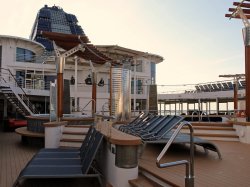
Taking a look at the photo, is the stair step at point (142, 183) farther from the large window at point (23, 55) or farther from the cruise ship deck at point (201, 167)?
the large window at point (23, 55)

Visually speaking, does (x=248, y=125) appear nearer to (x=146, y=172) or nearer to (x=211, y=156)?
(x=211, y=156)

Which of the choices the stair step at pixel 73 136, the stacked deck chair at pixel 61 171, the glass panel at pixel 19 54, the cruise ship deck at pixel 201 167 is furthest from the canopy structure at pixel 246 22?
the glass panel at pixel 19 54

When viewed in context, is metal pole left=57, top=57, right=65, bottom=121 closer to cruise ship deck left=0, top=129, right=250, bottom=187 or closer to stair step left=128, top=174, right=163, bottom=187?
cruise ship deck left=0, top=129, right=250, bottom=187

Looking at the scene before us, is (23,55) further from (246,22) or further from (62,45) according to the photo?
(246,22)

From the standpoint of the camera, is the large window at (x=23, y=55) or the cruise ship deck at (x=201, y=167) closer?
the cruise ship deck at (x=201, y=167)

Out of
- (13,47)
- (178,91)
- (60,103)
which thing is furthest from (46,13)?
(60,103)

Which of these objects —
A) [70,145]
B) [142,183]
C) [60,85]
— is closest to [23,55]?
[60,85]

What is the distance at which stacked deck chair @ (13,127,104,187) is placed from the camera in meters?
3.76

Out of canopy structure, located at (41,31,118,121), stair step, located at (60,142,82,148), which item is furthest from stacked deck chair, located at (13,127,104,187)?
canopy structure, located at (41,31,118,121)

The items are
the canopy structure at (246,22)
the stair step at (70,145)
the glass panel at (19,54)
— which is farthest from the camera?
the glass panel at (19,54)

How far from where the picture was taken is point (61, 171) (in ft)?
13.2

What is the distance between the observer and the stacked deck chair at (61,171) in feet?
12.3

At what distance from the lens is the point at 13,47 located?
2267 cm

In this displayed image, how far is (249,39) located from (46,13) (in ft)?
143
